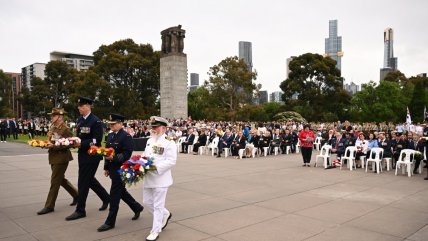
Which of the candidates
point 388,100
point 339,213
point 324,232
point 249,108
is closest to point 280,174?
point 339,213

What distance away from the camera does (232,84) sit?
48.5 meters

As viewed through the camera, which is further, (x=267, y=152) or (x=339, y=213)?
(x=267, y=152)

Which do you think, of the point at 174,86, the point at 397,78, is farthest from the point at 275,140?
the point at 397,78

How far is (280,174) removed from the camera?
37.4 ft

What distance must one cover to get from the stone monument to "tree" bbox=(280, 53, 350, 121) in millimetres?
20400

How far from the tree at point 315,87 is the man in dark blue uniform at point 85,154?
44128 millimetres

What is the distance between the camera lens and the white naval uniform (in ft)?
16.5

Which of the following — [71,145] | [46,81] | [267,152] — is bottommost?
[267,152]

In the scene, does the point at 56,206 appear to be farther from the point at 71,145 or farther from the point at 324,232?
the point at 324,232

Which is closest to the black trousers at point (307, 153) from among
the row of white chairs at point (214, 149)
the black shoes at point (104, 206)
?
the row of white chairs at point (214, 149)

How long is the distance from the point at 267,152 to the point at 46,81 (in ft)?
181

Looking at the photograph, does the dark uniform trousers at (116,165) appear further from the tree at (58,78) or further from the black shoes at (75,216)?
the tree at (58,78)

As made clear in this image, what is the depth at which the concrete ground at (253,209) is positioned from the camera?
5367 millimetres

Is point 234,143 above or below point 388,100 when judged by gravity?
below
